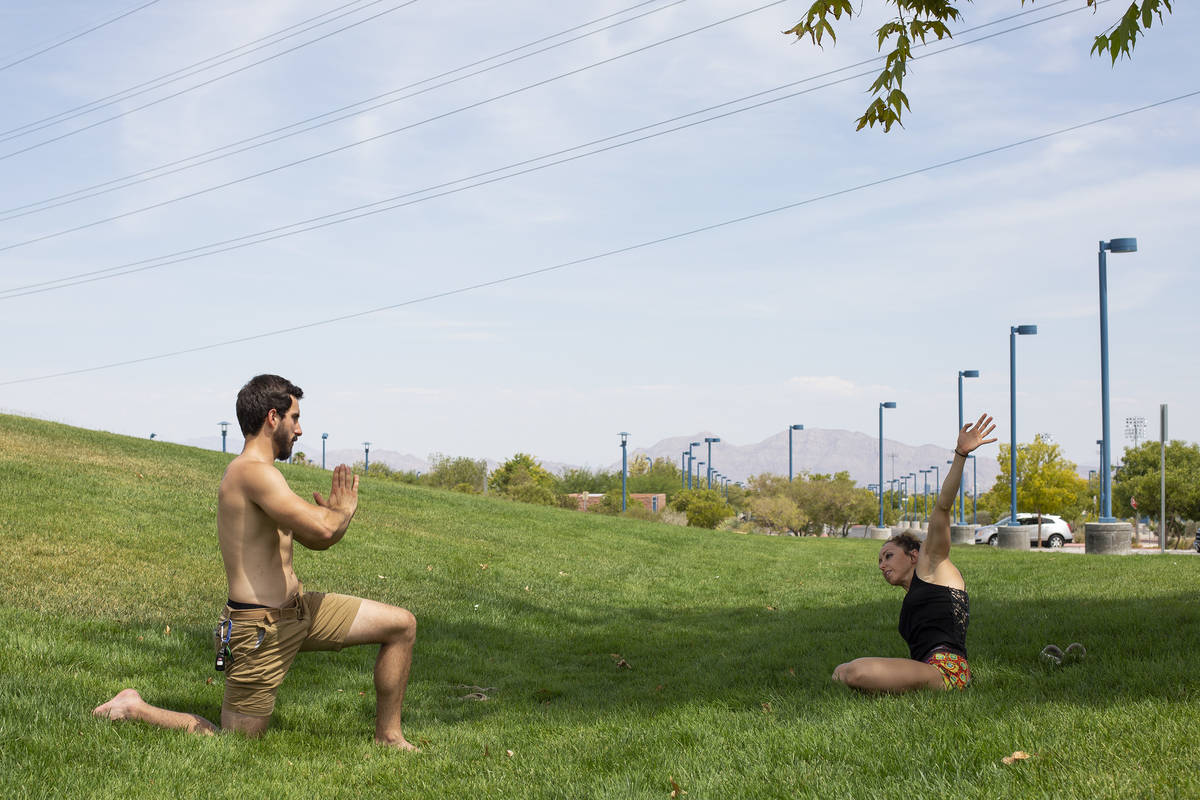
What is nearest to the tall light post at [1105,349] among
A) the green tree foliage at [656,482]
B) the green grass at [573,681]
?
the green grass at [573,681]

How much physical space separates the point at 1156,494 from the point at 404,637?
6254 centimetres

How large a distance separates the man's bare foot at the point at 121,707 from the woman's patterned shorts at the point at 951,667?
4.76 meters

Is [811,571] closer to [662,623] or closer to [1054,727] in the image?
[662,623]

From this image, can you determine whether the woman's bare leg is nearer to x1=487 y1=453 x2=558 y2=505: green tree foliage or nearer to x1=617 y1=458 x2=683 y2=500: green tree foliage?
x1=487 y1=453 x2=558 y2=505: green tree foliage

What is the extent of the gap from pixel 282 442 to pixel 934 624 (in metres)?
4.11

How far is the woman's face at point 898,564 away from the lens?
6.39 m

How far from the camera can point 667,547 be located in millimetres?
23812

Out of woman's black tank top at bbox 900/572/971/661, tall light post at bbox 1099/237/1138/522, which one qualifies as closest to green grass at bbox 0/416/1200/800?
woman's black tank top at bbox 900/572/971/661

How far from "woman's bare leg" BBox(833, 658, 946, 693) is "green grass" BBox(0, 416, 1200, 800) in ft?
0.59

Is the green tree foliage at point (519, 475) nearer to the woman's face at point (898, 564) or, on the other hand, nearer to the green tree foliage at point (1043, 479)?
the green tree foliage at point (1043, 479)

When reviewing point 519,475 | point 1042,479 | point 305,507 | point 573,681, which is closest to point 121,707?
point 305,507

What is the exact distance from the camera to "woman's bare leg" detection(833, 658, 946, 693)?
5848mm

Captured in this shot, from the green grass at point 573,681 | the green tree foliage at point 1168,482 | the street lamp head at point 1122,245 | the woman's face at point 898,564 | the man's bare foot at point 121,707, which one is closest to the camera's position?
the green grass at point 573,681

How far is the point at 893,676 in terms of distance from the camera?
233 inches
